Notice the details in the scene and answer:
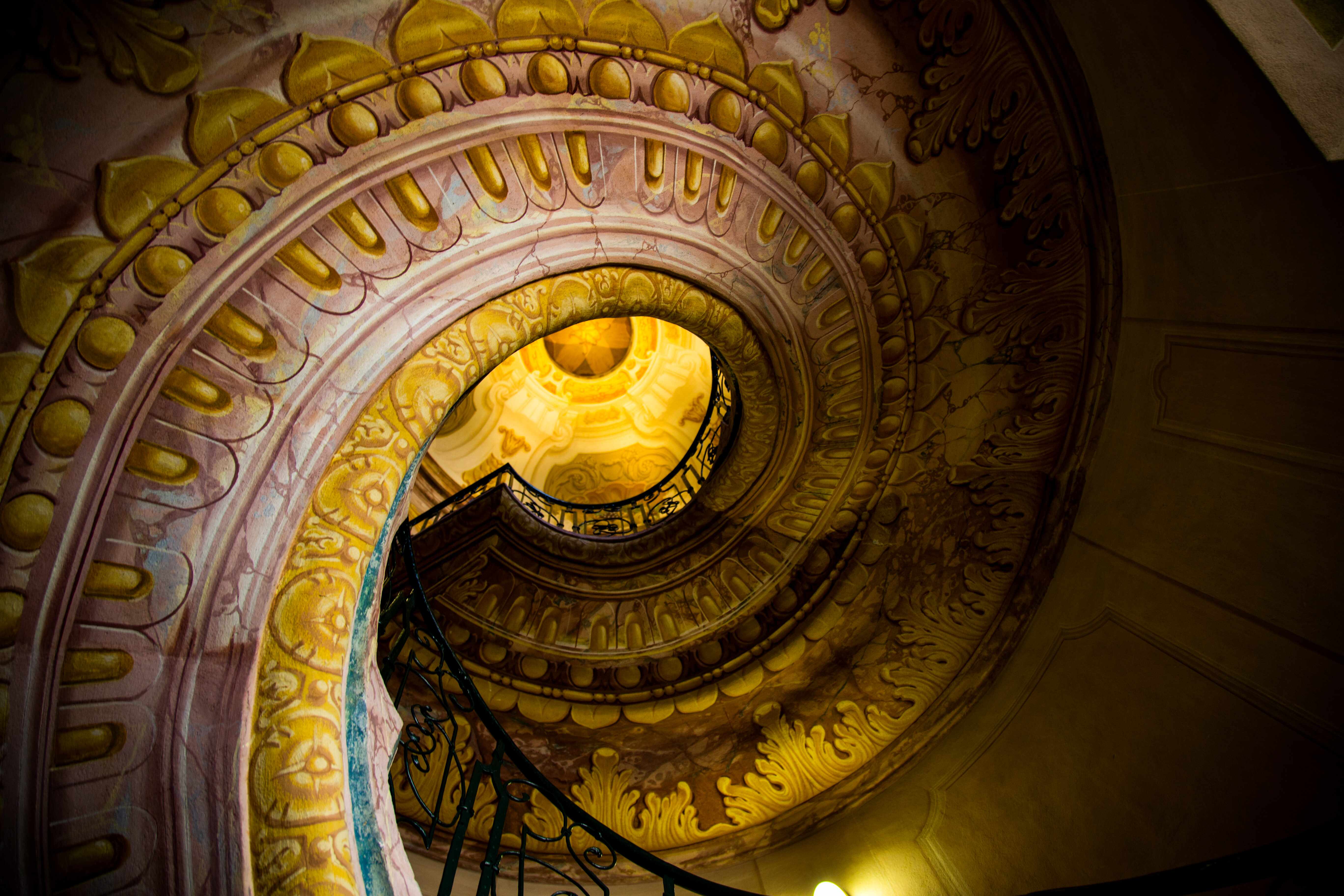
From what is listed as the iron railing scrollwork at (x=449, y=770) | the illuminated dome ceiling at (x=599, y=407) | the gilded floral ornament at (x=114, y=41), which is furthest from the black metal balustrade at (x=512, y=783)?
the illuminated dome ceiling at (x=599, y=407)

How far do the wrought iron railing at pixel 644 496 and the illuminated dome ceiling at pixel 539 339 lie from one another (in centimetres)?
42

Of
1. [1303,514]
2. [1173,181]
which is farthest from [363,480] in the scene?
[1303,514]

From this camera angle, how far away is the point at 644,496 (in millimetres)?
6375

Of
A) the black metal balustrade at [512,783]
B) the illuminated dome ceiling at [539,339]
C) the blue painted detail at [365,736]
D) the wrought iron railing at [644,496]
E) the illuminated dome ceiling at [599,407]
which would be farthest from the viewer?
the illuminated dome ceiling at [599,407]

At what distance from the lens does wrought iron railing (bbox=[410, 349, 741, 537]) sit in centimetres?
489

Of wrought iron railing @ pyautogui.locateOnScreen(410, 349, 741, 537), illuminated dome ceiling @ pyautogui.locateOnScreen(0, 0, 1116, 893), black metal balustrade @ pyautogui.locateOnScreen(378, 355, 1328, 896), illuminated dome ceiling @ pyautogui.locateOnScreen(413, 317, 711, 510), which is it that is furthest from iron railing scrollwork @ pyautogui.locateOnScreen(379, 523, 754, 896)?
illuminated dome ceiling @ pyautogui.locateOnScreen(413, 317, 711, 510)

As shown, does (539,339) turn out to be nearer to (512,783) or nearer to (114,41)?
(114,41)

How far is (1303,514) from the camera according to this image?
7.73ft

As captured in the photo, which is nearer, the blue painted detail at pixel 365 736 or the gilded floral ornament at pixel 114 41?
the gilded floral ornament at pixel 114 41

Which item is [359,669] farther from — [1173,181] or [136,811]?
[1173,181]

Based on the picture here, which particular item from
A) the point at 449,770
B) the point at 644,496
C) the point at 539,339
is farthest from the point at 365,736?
the point at 644,496

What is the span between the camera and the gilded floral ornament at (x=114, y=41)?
1.50 meters

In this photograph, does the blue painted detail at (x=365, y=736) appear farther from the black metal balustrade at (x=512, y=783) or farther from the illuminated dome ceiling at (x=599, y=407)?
the illuminated dome ceiling at (x=599, y=407)

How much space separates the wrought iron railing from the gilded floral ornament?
3107 millimetres
